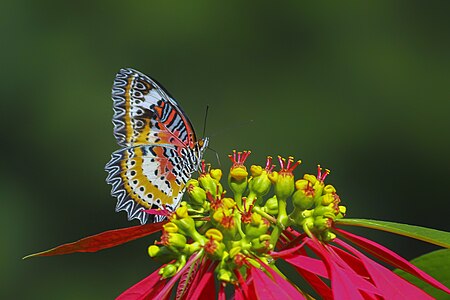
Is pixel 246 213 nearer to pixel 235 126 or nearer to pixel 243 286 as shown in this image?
pixel 243 286

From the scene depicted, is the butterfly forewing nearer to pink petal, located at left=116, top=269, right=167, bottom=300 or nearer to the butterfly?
the butterfly

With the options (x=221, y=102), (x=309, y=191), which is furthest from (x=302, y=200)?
(x=221, y=102)

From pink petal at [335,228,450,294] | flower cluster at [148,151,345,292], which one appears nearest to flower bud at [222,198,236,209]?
flower cluster at [148,151,345,292]

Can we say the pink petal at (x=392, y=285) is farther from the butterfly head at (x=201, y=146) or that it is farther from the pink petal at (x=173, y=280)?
the butterfly head at (x=201, y=146)

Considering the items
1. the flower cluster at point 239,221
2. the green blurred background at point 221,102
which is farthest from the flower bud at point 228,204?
the green blurred background at point 221,102

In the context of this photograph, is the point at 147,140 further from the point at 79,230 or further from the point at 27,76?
the point at 27,76
